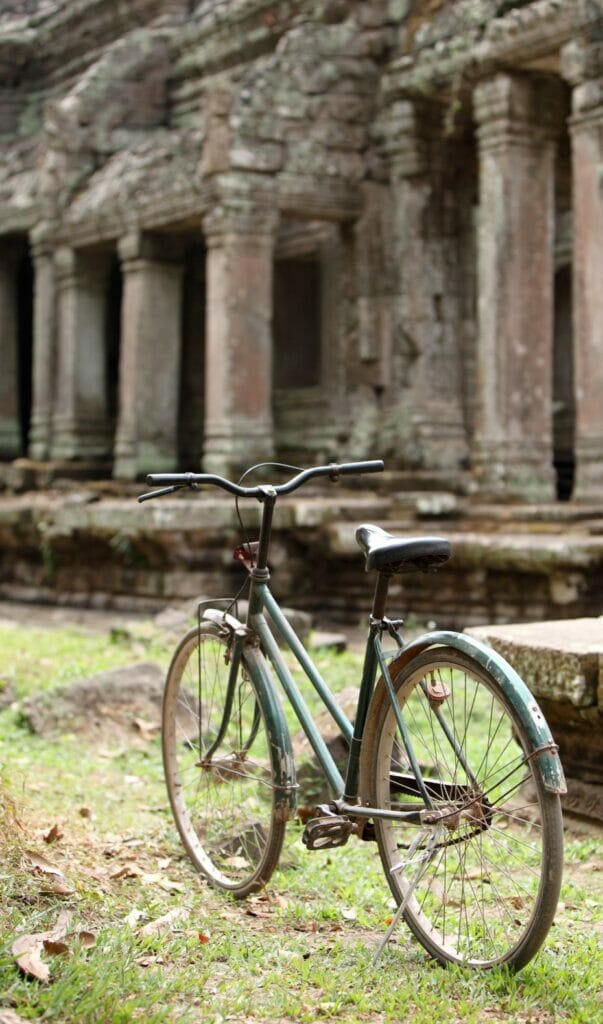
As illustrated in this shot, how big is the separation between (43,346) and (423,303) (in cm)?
524

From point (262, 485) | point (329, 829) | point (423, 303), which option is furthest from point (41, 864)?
point (423, 303)

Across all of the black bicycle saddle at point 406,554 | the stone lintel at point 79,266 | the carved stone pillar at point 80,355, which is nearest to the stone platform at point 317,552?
the carved stone pillar at point 80,355

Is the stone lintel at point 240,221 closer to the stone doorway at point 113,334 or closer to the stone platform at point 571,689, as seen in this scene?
the stone doorway at point 113,334

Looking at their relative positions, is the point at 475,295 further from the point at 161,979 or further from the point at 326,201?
the point at 161,979

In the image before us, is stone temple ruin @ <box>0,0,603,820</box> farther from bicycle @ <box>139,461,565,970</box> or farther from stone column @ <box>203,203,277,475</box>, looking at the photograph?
bicycle @ <box>139,461,565,970</box>

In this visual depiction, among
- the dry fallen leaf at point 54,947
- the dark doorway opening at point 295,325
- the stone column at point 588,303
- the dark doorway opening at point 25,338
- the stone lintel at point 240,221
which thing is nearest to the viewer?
the dry fallen leaf at point 54,947

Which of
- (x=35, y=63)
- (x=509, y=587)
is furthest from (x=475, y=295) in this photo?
(x=35, y=63)

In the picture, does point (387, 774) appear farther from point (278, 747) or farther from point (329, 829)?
point (278, 747)

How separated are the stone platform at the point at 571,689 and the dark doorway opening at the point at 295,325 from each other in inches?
401

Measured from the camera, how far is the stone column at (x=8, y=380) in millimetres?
17172

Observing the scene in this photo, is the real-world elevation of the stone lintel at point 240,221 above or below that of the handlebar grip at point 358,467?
above

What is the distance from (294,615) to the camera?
8.58 m

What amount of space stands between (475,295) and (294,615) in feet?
17.3

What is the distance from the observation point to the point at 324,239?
539 inches
